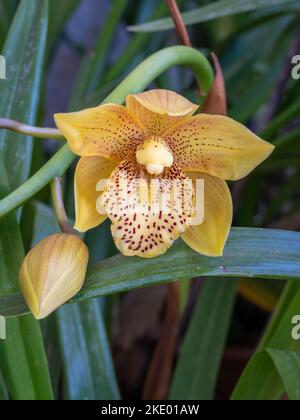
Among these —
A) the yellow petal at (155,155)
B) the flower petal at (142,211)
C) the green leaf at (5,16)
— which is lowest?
the flower petal at (142,211)

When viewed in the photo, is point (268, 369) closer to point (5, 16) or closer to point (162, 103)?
point (162, 103)

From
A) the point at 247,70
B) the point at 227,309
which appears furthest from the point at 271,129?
the point at 247,70

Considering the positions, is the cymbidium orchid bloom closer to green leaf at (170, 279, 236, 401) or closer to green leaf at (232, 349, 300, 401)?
green leaf at (232, 349, 300, 401)

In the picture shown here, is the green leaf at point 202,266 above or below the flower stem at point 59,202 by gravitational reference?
below

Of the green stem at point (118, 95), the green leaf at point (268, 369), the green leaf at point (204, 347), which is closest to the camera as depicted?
the green stem at point (118, 95)

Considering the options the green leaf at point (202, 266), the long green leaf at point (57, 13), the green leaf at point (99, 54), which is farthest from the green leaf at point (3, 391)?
the long green leaf at point (57, 13)

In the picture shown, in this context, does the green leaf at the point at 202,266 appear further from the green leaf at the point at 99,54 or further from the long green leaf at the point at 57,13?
the long green leaf at the point at 57,13

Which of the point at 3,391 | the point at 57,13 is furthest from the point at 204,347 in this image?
the point at 57,13
